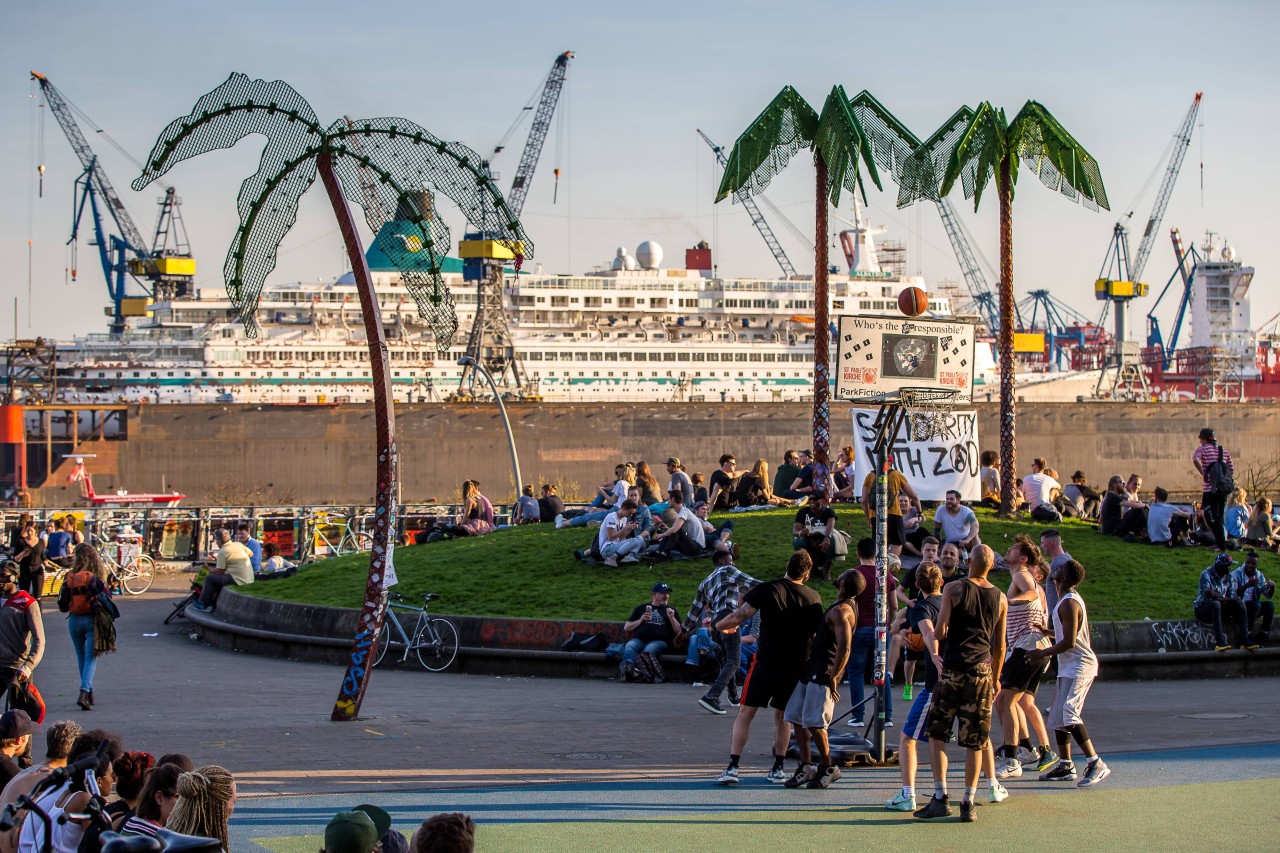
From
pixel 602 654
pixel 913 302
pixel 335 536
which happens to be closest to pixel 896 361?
pixel 913 302

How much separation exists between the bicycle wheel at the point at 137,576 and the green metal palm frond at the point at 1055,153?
16.9 meters

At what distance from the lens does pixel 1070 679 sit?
10.0m

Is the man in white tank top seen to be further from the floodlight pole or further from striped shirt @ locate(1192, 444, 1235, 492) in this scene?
striped shirt @ locate(1192, 444, 1235, 492)

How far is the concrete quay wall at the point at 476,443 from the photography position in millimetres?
75688

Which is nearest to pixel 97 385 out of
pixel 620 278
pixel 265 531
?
A: pixel 620 278

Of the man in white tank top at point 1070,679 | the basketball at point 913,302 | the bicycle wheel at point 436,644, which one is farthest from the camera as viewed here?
the bicycle wheel at point 436,644

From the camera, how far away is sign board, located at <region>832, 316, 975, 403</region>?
10.5m

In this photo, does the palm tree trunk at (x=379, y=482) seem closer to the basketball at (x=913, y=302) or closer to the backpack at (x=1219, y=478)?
the basketball at (x=913, y=302)

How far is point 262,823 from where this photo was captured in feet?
28.5

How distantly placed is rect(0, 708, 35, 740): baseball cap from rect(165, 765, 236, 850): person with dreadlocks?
A: 7.33 feet

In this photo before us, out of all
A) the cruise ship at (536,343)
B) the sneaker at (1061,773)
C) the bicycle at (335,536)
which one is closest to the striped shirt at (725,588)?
the sneaker at (1061,773)

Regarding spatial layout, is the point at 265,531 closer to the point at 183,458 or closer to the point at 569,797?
the point at 569,797

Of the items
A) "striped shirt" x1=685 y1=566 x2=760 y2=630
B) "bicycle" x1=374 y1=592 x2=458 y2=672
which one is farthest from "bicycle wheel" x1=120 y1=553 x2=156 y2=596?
"striped shirt" x1=685 y1=566 x2=760 y2=630

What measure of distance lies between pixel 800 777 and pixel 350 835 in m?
5.20
